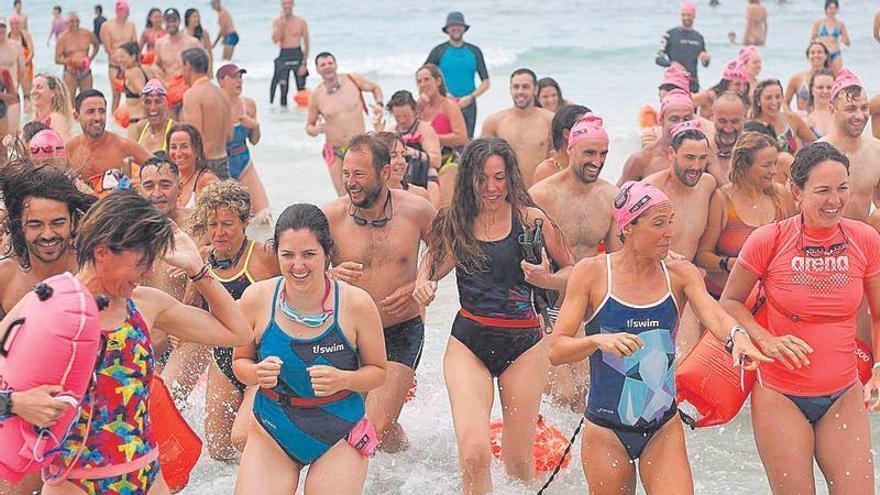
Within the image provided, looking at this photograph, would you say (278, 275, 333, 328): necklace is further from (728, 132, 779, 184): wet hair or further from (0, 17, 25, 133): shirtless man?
(0, 17, 25, 133): shirtless man

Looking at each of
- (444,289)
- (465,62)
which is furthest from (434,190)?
(465,62)

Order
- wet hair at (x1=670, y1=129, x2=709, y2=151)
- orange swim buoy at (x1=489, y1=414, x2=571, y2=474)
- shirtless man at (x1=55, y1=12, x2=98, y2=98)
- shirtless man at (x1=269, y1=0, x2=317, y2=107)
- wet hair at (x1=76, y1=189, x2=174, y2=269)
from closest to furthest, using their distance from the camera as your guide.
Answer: wet hair at (x1=76, y1=189, x2=174, y2=269)
orange swim buoy at (x1=489, y1=414, x2=571, y2=474)
wet hair at (x1=670, y1=129, x2=709, y2=151)
shirtless man at (x1=55, y1=12, x2=98, y2=98)
shirtless man at (x1=269, y1=0, x2=317, y2=107)

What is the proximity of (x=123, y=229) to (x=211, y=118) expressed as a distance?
6.98 meters

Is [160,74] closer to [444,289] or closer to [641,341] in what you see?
[444,289]

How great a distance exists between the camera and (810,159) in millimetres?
4957

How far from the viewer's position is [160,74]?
1540 cm

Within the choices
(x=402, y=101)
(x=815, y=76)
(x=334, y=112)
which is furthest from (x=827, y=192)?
(x=334, y=112)

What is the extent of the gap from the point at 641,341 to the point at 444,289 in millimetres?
5773

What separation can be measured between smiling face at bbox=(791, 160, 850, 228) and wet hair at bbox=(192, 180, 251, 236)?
9.31 feet

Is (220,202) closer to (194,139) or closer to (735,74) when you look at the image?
(194,139)

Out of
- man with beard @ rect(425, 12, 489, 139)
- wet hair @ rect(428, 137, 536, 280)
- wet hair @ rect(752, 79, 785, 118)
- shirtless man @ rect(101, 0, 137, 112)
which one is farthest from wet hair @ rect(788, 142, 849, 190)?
shirtless man @ rect(101, 0, 137, 112)

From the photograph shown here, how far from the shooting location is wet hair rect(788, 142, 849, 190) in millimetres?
4930

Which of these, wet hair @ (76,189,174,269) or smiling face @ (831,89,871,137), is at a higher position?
wet hair @ (76,189,174,269)

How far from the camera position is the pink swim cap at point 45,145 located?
7355mm
